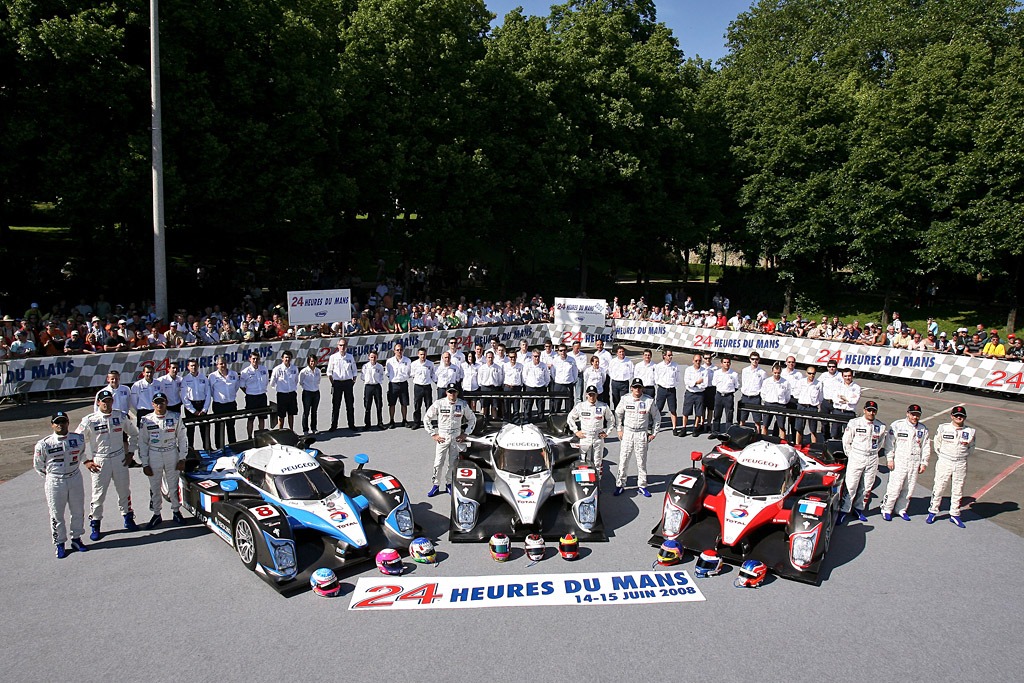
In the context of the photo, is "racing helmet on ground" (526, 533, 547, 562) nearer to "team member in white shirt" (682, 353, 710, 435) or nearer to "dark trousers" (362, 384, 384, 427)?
"dark trousers" (362, 384, 384, 427)

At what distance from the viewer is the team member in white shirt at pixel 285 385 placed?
49.0 ft

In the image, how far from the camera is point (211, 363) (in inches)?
798

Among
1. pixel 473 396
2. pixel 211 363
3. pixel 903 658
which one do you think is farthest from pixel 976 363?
pixel 211 363

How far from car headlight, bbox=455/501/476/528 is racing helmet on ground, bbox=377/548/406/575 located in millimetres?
1300

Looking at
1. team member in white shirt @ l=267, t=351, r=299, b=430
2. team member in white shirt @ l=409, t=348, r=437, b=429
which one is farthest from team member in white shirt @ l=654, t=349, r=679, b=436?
team member in white shirt @ l=267, t=351, r=299, b=430

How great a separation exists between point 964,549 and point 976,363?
13.4 meters

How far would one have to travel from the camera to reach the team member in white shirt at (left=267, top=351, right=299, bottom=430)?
588 inches

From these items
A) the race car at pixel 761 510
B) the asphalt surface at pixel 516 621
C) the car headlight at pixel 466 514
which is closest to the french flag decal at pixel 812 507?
the race car at pixel 761 510

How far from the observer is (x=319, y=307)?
75.5 feet

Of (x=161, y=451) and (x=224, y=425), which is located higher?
(x=161, y=451)

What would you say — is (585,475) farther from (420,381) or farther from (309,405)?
(309,405)

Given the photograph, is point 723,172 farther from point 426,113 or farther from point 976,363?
point 976,363

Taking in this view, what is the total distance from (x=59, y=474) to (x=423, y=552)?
197 inches

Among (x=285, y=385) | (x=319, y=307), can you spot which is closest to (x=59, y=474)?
(x=285, y=385)
